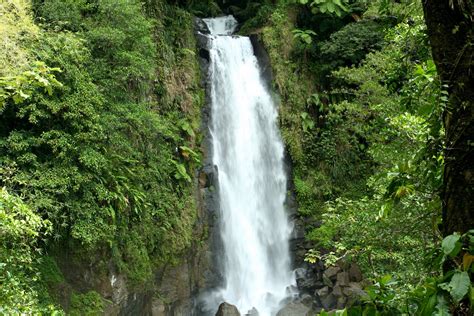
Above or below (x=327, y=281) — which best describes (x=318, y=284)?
below

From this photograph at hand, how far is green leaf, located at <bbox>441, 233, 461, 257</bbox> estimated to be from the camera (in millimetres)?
1694

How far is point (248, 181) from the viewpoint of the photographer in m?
14.6

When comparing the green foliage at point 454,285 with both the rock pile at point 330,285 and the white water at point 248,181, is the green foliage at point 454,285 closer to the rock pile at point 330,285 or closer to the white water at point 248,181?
the rock pile at point 330,285

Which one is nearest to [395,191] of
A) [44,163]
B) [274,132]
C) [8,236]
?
[8,236]

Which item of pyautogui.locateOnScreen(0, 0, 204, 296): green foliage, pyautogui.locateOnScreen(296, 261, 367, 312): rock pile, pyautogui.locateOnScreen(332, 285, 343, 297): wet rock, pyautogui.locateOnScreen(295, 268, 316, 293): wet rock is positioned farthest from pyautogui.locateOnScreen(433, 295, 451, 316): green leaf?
pyautogui.locateOnScreen(295, 268, 316, 293): wet rock

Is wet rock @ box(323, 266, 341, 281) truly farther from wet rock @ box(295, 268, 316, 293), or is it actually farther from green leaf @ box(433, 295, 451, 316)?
green leaf @ box(433, 295, 451, 316)

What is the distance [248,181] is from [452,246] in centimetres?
1289

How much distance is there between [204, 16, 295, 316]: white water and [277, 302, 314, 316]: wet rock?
674 mm

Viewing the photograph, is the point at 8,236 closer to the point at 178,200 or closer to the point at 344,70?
the point at 178,200

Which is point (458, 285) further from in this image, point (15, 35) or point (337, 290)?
point (337, 290)

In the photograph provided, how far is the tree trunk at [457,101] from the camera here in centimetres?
194

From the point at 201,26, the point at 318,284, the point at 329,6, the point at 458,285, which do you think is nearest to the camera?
the point at 458,285

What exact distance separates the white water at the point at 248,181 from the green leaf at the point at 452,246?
1106 cm

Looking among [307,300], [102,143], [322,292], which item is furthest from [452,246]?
[322,292]
